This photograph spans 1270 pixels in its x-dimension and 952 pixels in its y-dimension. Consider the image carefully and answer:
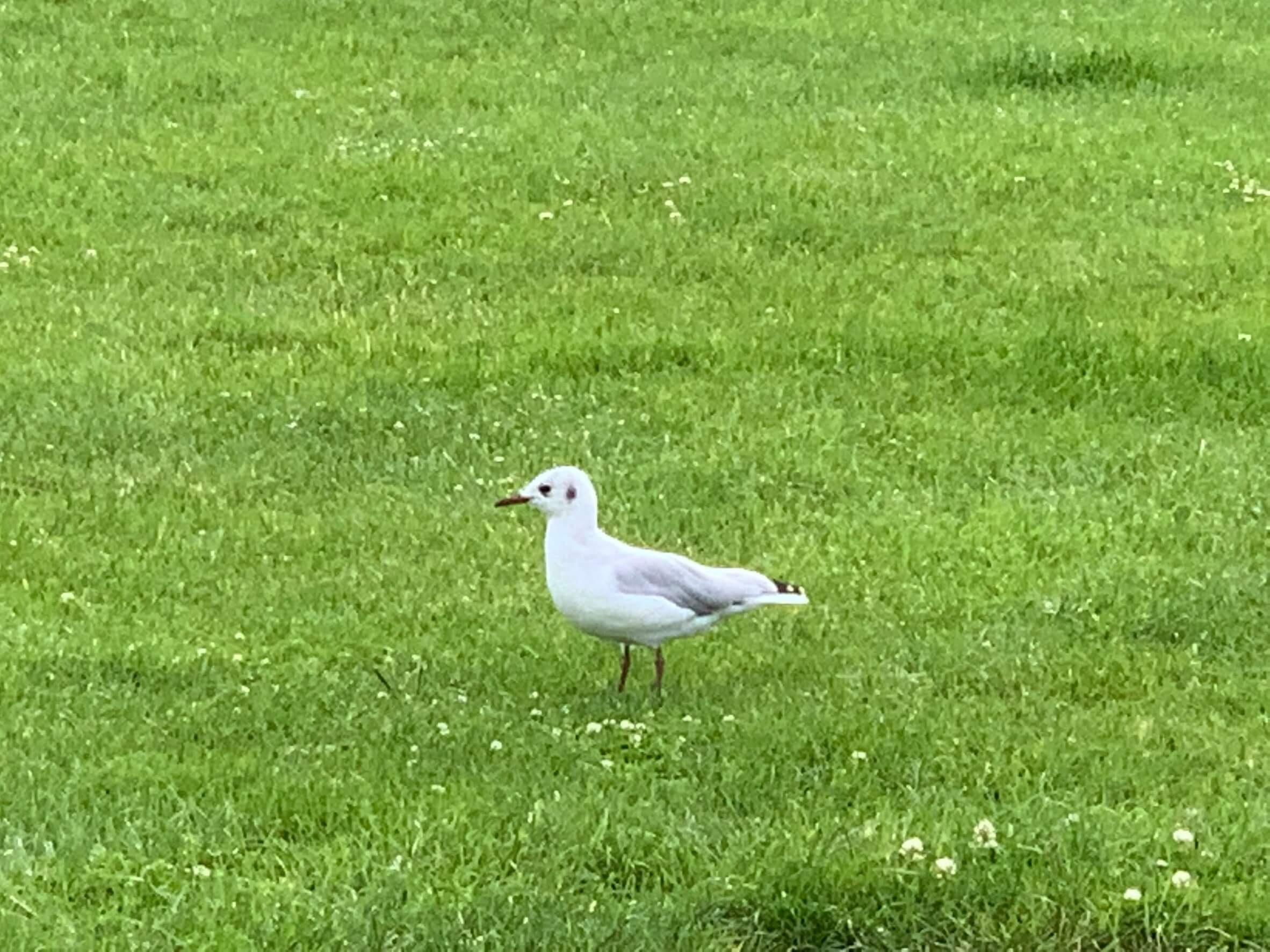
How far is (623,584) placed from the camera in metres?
7.92

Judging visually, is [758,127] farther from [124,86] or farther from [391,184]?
[124,86]

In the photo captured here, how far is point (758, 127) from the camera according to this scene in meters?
16.6

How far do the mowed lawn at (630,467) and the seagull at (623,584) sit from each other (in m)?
0.28

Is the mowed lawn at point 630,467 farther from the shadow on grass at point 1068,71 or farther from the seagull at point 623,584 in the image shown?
the seagull at point 623,584

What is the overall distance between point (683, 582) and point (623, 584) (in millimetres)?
196

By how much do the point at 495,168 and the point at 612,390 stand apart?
421 centimetres

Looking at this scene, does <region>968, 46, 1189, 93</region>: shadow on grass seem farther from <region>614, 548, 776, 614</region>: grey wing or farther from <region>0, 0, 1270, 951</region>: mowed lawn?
<region>614, 548, 776, 614</region>: grey wing

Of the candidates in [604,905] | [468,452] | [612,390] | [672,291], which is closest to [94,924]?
[604,905]

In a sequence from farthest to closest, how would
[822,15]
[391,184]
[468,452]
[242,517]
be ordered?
[822,15], [391,184], [468,452], [242,517]

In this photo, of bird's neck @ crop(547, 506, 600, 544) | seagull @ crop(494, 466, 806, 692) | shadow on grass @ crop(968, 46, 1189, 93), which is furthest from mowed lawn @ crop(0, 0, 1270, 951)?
bird's neck @ crop(547, 506, 600, 544)

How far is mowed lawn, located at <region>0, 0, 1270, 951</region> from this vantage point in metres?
6.66

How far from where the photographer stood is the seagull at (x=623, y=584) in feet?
25.8

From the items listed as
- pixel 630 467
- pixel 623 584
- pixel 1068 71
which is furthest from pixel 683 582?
pixel 1068 71

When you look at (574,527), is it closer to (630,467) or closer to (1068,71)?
(630,467)
